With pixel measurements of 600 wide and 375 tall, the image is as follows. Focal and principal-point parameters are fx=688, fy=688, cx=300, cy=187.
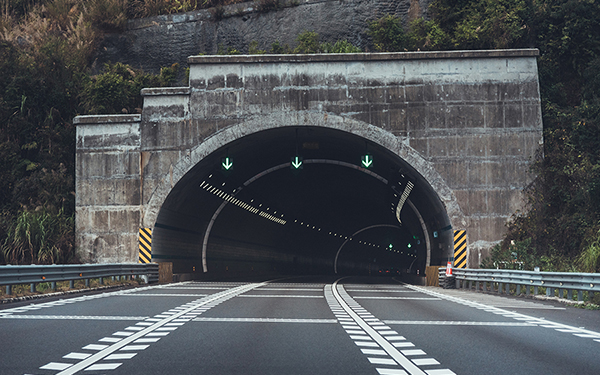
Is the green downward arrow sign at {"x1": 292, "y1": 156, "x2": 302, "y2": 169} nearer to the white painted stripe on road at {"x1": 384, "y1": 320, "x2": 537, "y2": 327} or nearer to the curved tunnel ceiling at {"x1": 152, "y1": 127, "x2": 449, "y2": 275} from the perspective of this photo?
the curved tunnel ceiling at {"x1": 152, "y1": 127, "x2": 449, "y2": 275}

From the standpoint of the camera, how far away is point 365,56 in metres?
29.1

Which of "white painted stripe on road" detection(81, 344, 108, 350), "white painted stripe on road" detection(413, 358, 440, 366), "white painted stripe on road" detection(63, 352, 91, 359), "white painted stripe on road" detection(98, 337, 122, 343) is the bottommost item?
"white painted stripe on road" detection(413, 358, 440, 366)

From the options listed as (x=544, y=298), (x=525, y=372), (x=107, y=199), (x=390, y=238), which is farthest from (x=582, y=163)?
(x=390, y=238)

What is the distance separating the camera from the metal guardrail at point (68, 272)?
17078 mm

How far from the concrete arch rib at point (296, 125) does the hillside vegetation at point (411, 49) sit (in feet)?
12.9

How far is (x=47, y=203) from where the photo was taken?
3197 centimetres

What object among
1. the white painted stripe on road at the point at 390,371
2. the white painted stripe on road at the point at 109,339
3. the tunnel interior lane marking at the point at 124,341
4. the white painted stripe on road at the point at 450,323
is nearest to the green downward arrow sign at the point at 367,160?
the tunnel interior lane marking at the point at 124,341

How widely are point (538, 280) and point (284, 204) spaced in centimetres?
2985

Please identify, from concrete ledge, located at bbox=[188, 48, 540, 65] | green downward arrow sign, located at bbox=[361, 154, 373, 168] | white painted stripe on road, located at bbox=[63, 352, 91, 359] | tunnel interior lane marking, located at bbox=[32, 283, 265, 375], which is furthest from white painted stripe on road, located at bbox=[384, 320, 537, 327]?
concrete ledge, located at bbox=[188, 48, 540, 65]

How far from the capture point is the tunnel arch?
28406 mm

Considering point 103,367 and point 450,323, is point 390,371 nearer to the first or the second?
point 103,367

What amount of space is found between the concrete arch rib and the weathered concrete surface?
4 cm

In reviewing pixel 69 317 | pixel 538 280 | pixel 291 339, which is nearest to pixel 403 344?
pixel 291 339

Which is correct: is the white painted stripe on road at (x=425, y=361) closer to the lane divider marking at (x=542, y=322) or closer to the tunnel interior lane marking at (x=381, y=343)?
the tunnel interior lane marking at (x=381, y=343)
